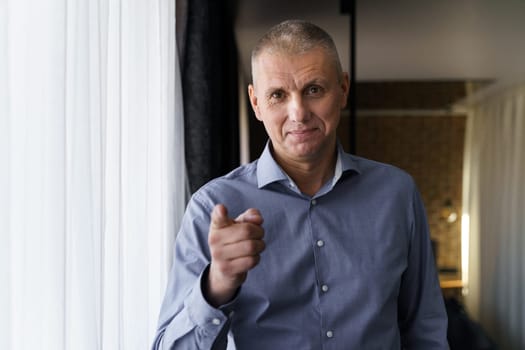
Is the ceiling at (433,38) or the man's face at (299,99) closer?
the man's face at (299,99)

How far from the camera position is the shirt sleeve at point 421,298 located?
40.1 inches

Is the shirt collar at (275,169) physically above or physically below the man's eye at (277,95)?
below

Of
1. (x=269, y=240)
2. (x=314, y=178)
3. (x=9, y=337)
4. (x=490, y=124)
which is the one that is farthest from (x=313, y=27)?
(x=490, y=124)

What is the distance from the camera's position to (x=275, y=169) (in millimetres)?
992

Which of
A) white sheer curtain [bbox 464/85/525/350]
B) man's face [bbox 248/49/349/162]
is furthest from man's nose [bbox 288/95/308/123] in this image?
white sheer curtain [bbox 464/85/525/350]

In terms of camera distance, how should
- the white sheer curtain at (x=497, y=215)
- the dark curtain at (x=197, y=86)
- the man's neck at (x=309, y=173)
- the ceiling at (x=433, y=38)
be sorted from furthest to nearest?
the ceiling at (x=433, y=38)
the white sheer curtain at (x=497, y=215)
the dark curtain at (x=197, y=86)
the man's neck at (x=309, y=173)

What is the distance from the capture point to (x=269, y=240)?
3.16ft

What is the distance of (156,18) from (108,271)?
0.70m

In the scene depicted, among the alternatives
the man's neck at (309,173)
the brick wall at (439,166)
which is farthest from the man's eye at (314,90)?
the brick wall at (439,166)

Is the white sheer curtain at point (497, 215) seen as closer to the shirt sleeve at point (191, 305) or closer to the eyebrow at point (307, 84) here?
the eyebrow at point (307, 84)

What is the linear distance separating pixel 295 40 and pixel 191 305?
1.53 ft

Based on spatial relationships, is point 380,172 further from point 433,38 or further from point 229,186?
point 433,38

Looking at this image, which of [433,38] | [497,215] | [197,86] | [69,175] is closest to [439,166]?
[497,215]

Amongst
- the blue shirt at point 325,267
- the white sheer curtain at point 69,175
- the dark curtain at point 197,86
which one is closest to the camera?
the white sheer curtain at point 69,175
